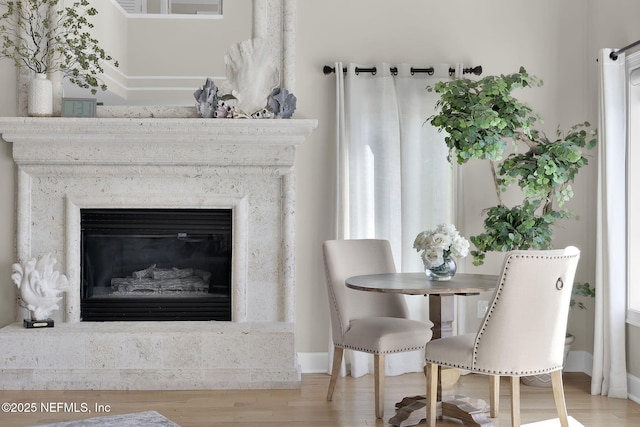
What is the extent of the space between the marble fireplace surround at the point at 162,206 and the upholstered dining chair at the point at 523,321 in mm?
1569

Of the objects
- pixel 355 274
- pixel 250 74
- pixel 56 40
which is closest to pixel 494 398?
pixel 355 274

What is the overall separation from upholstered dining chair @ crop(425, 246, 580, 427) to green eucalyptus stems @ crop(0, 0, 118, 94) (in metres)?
2.94

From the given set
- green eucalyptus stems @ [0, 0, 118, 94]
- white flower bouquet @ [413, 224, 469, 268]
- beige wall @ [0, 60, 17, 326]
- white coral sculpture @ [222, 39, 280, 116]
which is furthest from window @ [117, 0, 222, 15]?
white flower bouquet @ [413, 224, 469, 268]

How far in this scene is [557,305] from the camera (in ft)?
11.1

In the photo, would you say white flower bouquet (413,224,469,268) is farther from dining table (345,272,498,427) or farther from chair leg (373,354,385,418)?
chair leg (373,354,385,418)

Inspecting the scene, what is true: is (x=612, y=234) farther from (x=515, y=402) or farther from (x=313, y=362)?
(x=313, y=362)

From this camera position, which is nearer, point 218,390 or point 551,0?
point 218,390

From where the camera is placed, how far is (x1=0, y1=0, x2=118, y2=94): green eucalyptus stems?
16.0ft

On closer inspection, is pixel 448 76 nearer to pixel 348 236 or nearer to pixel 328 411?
pixel 348 236

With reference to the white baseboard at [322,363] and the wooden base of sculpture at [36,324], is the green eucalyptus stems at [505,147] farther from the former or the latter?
the wooden base of sculpture at [36,324]

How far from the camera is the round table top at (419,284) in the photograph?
3.56 meters

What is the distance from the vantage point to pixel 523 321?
3334 millimetres

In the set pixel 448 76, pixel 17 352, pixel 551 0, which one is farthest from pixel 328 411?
pixel 551 0

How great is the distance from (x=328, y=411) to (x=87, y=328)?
1.63 m
